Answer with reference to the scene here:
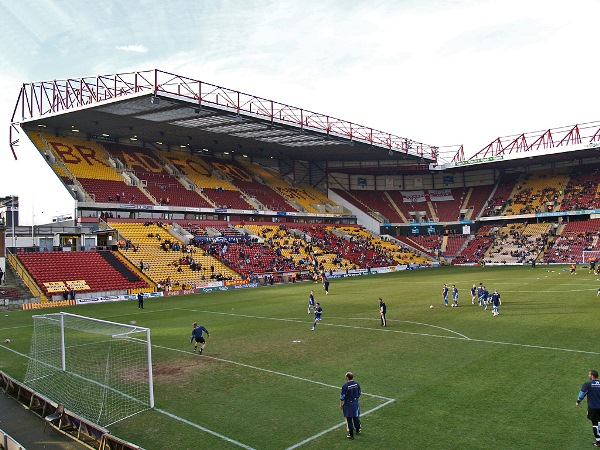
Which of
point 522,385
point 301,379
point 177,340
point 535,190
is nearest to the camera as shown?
point 522,385

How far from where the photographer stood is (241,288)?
46625 mm

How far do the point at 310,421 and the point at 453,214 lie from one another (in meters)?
74.1

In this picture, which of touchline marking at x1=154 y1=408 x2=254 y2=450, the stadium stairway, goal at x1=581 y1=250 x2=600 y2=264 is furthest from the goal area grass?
goal at x1=581 y1=250 x2=600 y2=264

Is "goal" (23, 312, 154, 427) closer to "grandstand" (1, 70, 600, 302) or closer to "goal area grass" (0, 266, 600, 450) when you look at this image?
"goal area grass" (0, 266, 600, 450)

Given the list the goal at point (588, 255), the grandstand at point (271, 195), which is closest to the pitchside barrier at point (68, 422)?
the grandstand at point (271, 195)

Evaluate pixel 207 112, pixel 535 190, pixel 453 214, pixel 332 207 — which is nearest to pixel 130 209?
pixel 207 112

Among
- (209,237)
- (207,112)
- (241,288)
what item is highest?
(207,112)

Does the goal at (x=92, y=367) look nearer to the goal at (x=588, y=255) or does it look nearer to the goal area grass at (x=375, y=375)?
the goal area grass at (x=375, y=375)

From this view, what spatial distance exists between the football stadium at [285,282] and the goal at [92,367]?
0.10 meters

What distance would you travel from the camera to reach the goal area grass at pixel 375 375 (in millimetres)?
10289

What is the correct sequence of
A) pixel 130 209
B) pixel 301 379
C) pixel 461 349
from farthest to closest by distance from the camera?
pixel 130 209
pixel 461 349
pixel 301 379

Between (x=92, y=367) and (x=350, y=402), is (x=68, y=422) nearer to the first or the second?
(x=92, y=367)

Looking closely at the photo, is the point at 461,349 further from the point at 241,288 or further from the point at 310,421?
the point at 241,288

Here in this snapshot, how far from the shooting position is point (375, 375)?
14.5m
